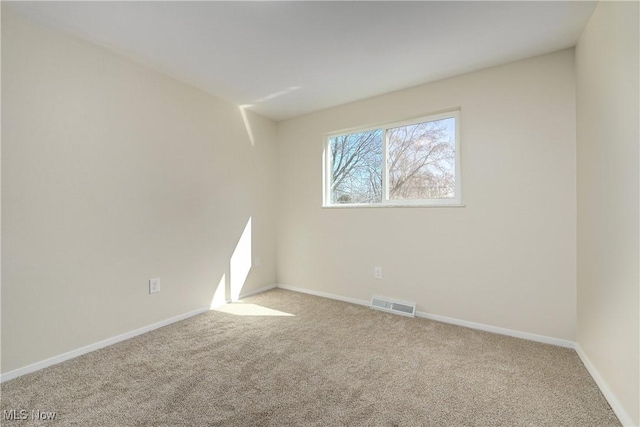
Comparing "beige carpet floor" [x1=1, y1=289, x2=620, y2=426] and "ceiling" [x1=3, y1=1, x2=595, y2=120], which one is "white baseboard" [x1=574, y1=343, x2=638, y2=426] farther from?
"ceiling" [x1=3, y1=1, x2=595, y2=120]

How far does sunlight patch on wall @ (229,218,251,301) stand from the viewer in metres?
3.15

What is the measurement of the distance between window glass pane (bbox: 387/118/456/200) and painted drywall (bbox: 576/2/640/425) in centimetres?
90

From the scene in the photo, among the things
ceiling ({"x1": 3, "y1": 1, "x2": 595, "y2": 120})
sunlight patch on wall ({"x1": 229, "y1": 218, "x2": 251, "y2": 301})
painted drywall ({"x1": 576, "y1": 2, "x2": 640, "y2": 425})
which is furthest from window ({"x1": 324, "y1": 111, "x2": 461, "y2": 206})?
sunlight patch on wall ({"x1": 229, "y1": 218, "x2": 251, "y2": 301})

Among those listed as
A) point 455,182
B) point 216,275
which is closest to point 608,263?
point 455,182

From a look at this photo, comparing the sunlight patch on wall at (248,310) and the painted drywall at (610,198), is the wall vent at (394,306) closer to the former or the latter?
the sunlight patch on wall at (248,310)

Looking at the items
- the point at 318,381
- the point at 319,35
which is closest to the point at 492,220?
the point at 318,381

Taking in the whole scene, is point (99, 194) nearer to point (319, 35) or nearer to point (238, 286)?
point (238, 286)

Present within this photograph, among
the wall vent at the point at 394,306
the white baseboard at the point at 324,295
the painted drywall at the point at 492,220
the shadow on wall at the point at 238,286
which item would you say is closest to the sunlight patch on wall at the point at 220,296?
the shadow on wall at the point at 238,286

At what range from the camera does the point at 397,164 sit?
291 cm

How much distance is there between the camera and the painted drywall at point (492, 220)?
208cm

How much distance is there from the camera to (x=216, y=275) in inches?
116

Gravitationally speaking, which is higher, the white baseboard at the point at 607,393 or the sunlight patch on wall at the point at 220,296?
the sunlight patch on wall at the point at 220,296

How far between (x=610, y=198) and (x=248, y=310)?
288 centimetres

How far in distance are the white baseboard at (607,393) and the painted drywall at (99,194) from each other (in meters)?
3.02
